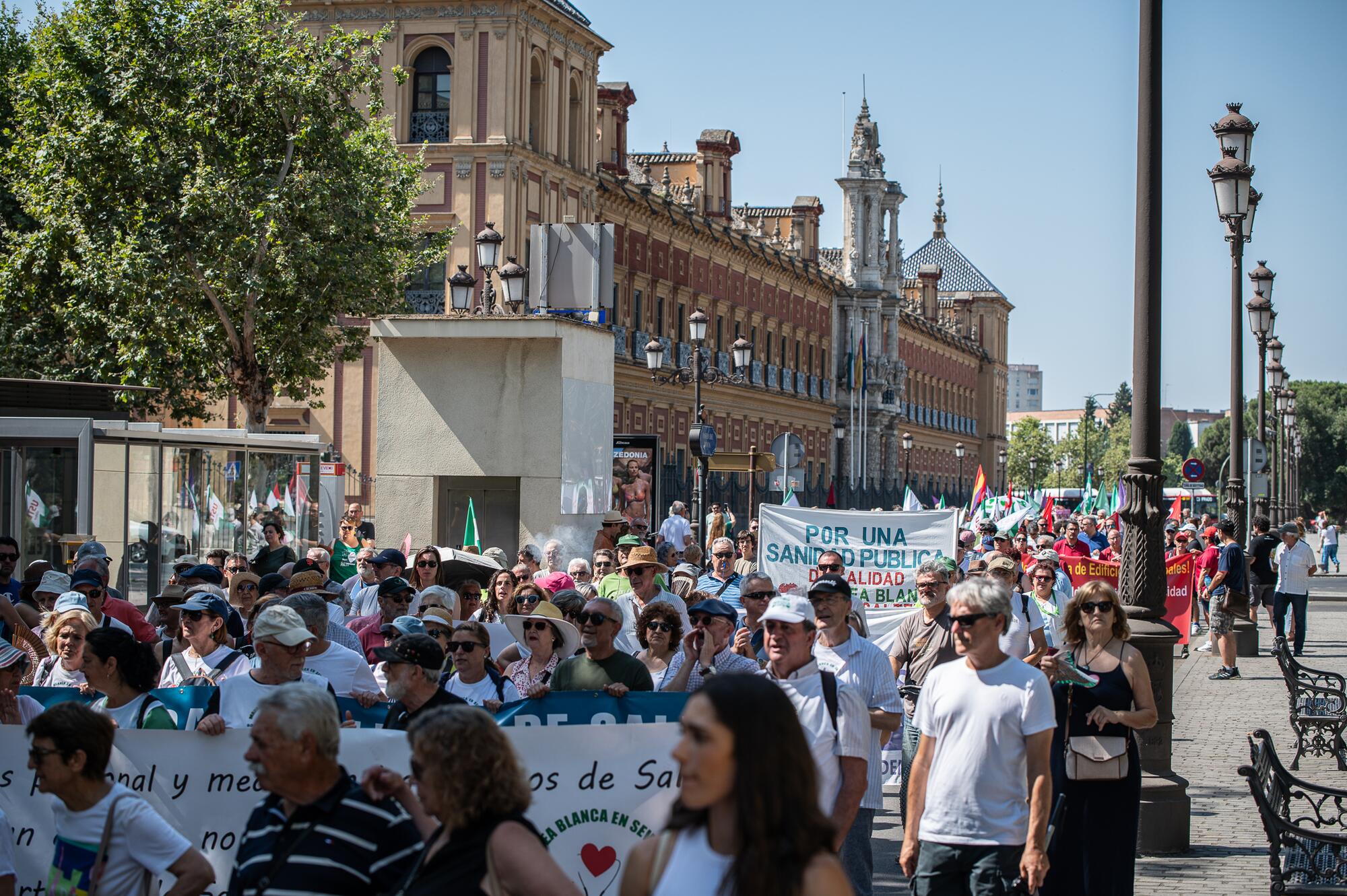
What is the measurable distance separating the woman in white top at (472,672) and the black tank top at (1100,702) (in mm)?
2586

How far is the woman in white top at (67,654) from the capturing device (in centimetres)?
835

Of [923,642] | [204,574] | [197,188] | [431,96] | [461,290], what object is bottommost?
[923,642]

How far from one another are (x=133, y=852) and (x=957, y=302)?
363 ft

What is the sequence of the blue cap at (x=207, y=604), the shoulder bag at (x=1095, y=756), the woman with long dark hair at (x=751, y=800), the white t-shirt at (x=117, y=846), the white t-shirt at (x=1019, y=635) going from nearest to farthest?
the woman with long dark hair at (x=751, y=800) < the white t-shirt at (x=117, y=846) < the shoulder bag at (x=1095, y=756) < the blue cap at (x=207, y=604) < the white t-shirt at (x=1019, y=635)

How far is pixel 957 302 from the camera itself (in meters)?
113

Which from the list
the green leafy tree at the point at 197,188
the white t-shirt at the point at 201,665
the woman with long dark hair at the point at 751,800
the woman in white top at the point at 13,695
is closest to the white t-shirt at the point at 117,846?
the woman in white top at the point at 13,695

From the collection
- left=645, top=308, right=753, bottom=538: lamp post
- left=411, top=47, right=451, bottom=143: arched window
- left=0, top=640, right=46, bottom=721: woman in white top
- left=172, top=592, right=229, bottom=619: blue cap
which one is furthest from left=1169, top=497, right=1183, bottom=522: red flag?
left=0, top=640, right=46, bottom=721: woman in white top

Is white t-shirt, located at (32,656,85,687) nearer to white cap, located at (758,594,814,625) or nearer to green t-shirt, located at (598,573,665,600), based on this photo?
white cap, located at (758,594,814,625)

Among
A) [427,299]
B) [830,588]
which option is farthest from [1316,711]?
[427,299]

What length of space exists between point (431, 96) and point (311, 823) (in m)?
38.3

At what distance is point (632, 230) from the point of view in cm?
5197

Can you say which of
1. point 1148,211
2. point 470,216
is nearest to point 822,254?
point 470,216

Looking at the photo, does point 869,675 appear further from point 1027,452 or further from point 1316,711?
point 1027,452

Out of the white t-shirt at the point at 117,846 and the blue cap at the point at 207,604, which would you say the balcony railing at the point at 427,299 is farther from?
the white t-shirt at the point at 117,846
